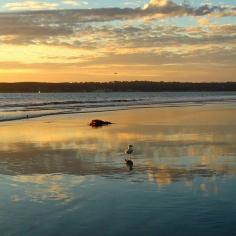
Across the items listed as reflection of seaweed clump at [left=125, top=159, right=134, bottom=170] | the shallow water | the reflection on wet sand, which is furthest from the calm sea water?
reflection of seaweed clump at [left=125, top=159, right=134, bottom=170]

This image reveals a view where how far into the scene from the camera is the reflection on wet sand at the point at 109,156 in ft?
47.2

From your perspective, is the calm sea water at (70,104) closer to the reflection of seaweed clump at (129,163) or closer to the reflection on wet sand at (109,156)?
the reflection on wet sand at (109,156)

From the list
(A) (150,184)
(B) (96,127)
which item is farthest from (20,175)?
(B) (96,127)

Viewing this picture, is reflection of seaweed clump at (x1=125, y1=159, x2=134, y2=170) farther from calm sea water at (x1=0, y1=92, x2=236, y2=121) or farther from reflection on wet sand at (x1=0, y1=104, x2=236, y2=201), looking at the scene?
calm sea water at (x1=0, y1=92, x2=236, y2=121)

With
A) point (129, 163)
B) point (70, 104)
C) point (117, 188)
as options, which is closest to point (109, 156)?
point (129, 163)

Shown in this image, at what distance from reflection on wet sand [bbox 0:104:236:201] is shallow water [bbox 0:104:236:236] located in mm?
33

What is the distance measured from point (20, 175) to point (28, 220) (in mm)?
5141

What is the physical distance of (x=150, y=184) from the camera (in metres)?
13.3

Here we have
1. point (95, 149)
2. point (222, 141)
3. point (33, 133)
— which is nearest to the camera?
point (95, 149)

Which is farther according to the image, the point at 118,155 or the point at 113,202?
the point at 118,155

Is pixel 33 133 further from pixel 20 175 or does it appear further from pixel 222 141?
pixel 20 175

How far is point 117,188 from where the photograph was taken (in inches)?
508

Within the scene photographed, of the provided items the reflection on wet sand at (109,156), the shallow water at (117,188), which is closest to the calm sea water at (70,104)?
the reflection on wet sand at (109,156)

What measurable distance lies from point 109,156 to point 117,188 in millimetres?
5827
